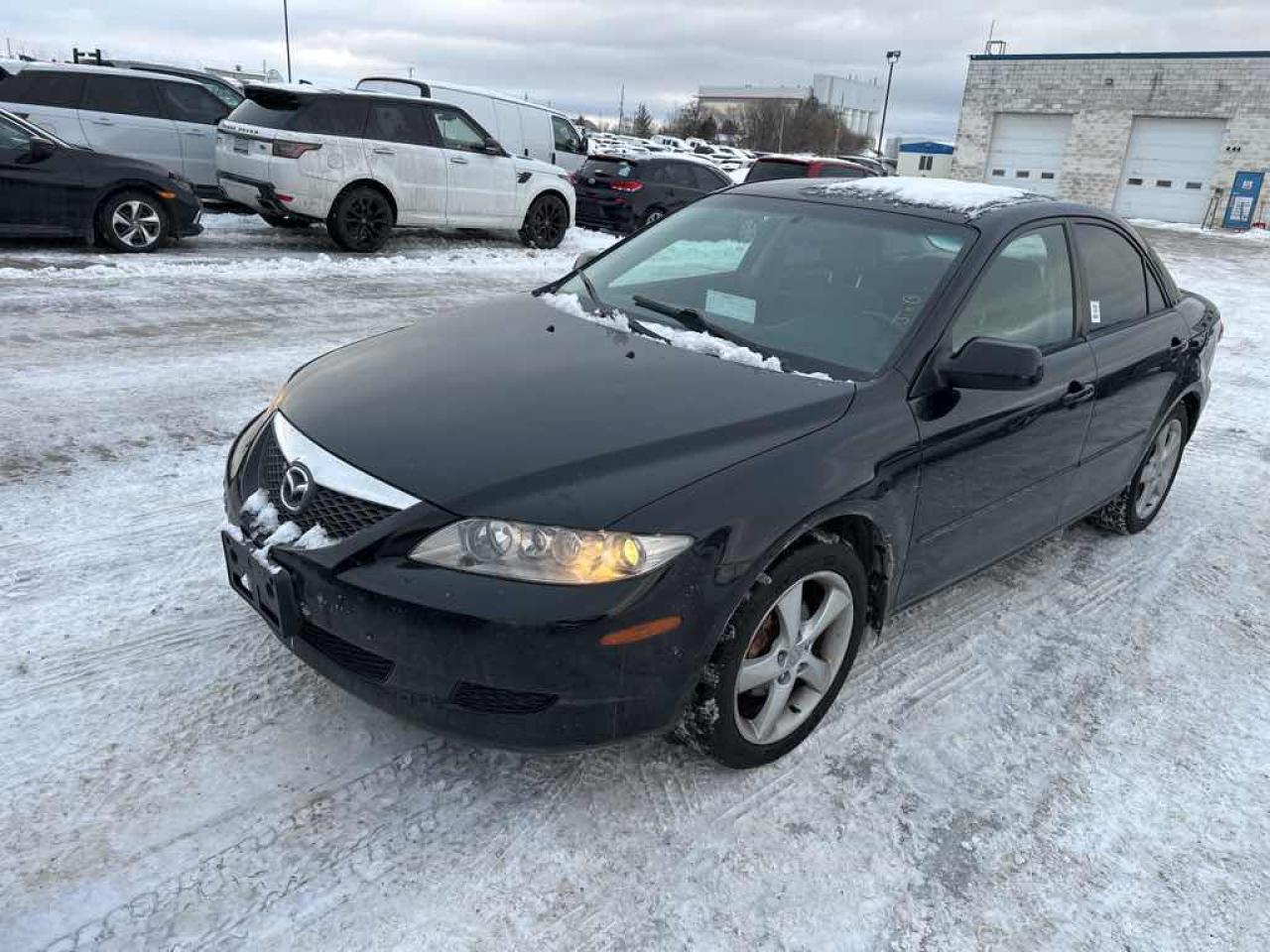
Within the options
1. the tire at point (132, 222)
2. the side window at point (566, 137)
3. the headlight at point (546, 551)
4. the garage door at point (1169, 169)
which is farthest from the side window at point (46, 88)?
the garage door at point (1169, 169)

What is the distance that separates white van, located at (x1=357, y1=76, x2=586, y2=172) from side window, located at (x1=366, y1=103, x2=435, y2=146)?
9.63 feet

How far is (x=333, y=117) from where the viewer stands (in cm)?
1059

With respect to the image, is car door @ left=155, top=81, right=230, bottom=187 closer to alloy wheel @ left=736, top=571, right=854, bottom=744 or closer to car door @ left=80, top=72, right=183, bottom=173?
car door @ left=80, top=72, right=183, bottom=173

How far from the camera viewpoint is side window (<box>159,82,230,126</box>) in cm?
1153

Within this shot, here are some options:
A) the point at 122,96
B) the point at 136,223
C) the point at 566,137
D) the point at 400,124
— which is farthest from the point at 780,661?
the point at 566,137

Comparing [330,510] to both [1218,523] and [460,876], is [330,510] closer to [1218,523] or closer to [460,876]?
[460,876]

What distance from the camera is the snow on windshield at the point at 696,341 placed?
9.78ft

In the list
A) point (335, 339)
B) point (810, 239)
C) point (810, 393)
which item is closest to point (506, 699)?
point (810, 393)

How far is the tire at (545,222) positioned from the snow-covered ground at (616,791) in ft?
30.3

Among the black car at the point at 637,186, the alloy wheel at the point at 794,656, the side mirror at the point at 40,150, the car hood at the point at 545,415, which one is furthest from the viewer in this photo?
the black car at the point at 637,186

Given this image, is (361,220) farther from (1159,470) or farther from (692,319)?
(1159,470)

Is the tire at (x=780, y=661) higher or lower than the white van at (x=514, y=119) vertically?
lower

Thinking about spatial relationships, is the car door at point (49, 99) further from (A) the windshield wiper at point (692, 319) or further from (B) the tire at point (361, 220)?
(A) the windshield wiper at point (692, 319)

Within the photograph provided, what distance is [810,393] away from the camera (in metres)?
2.76
